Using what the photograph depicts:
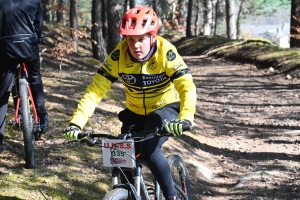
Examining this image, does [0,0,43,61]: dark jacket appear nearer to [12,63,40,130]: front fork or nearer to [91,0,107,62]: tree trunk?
[12,63,40,130]: front fork

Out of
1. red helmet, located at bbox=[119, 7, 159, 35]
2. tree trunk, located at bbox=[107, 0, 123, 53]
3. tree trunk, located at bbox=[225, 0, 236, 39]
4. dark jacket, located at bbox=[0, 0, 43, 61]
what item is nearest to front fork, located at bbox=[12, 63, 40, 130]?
dark jacket, located at bbox=[0, 0, 43, 61]

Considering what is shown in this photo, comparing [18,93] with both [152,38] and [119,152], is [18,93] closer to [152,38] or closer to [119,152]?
[152,38]

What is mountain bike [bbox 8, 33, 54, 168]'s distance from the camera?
5242 mm

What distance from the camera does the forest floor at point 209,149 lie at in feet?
17.9

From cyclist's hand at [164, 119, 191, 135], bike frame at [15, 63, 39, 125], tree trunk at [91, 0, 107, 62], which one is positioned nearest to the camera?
cyclist's hand at [164, 119, 191, 135]

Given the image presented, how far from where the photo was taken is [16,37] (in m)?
5.07

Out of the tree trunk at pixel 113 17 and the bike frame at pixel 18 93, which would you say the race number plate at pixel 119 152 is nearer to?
the bike frame at pixel 18 93

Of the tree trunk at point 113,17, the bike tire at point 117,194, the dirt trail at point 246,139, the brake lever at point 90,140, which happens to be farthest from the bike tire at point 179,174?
the tree trunk at point 113,17

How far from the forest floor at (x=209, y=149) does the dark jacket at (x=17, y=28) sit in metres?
1.40

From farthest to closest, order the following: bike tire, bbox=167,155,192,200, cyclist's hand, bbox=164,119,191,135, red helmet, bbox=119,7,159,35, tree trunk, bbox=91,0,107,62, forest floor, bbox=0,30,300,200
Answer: tree trunk, bbox=91,0,107,62 → forest floor, bbox=0,30,300,200 → bike tire, bbox=167,155,192,200 → red helmet, bbox=119,7,159,35 → cyclist's hand, bbox=164,119,191,135

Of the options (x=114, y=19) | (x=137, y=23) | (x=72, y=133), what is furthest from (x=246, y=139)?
(x=114, y=19)

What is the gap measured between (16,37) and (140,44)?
1.99 meters

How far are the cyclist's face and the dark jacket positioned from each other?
183cm

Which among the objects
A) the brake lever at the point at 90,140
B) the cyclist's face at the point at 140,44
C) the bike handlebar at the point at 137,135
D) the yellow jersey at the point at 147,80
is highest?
the cyclist's face at the point at 140,44
